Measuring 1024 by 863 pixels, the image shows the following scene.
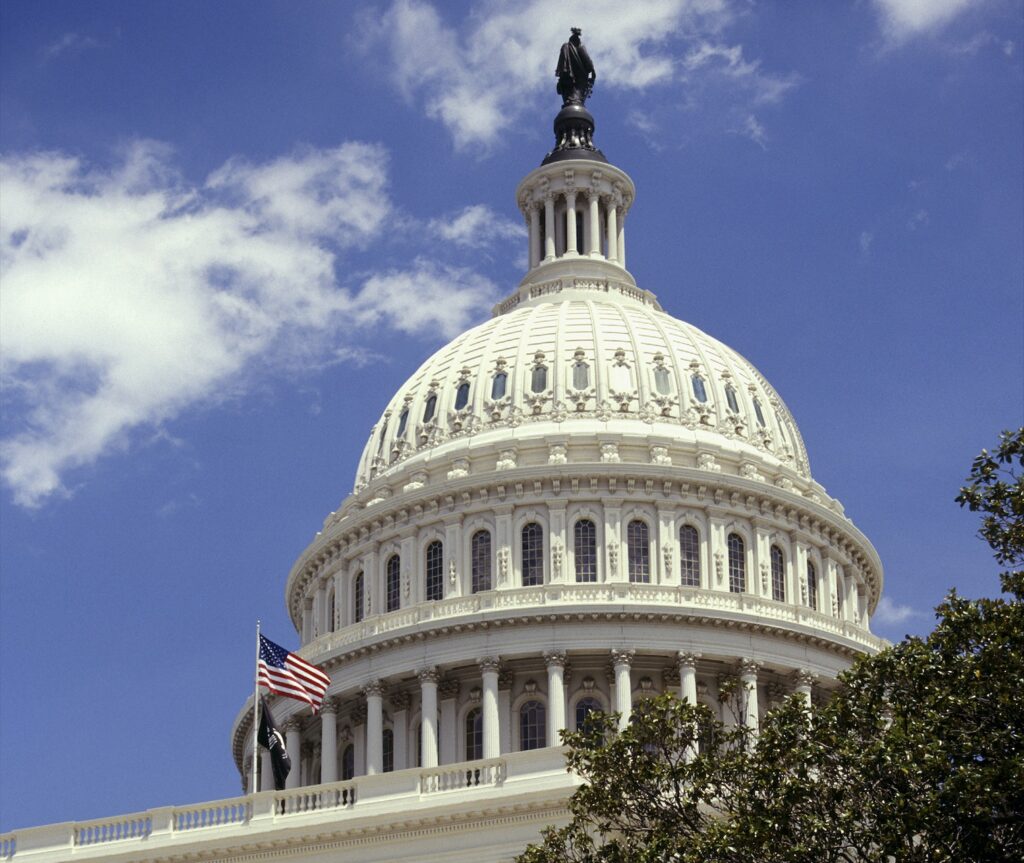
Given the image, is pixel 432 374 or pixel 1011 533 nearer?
pixel 1011 533

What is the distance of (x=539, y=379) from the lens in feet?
312

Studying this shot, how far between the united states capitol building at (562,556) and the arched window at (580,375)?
8 centimetres

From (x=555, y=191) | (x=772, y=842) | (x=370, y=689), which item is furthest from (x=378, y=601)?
(x=772, y=842)

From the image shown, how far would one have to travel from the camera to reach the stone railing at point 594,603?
283ft

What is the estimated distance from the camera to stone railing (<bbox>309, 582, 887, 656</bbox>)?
8631 centimetres

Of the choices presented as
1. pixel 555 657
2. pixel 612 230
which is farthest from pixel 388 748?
pixel 612 230

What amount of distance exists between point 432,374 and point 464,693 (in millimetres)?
16967

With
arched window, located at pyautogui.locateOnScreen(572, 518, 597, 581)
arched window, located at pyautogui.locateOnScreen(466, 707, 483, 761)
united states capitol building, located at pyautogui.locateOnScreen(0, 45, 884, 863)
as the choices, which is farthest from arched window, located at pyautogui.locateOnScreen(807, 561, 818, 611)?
arched window, located at pyautogui.locateOnScreen(466, 707, 483, 761)

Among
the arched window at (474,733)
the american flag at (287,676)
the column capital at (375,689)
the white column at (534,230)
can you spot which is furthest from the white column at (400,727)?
the white column at (534,230)

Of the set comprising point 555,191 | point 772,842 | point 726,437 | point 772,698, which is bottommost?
point 772,842

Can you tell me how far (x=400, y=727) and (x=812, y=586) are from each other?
59.6ft

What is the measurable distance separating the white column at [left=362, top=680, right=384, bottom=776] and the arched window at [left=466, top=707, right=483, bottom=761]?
3.36m

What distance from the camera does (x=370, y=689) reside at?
88.4 metres

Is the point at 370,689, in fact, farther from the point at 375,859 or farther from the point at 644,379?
the point at 375,859
